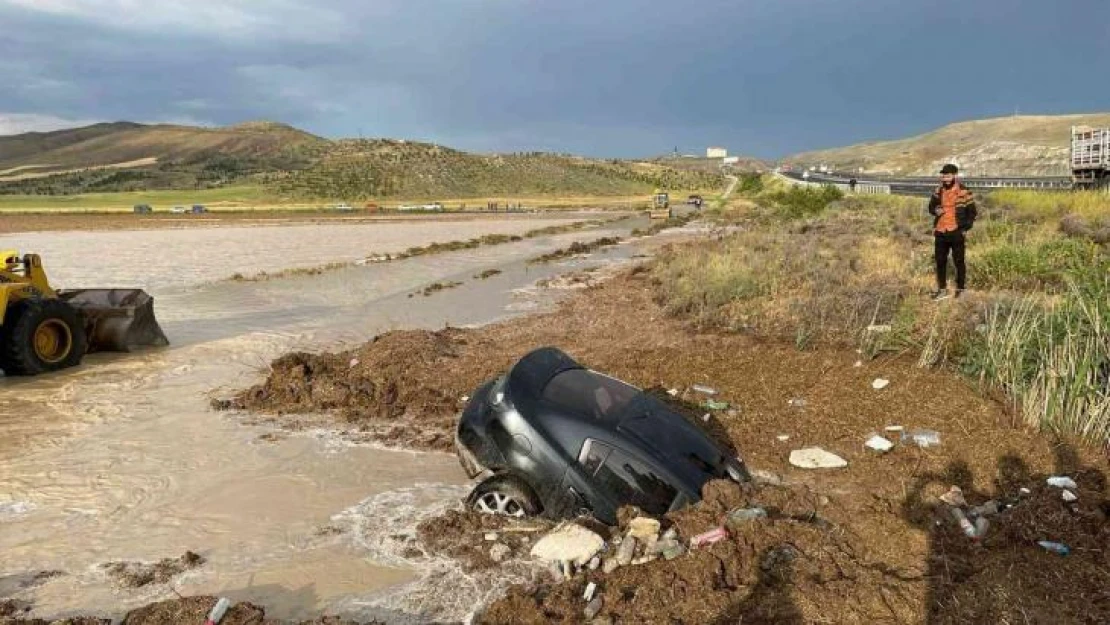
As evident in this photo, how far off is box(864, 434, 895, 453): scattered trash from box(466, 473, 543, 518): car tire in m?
3.36

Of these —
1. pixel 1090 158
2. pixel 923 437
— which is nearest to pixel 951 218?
pixel 923 437

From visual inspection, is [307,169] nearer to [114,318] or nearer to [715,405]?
[114,318]

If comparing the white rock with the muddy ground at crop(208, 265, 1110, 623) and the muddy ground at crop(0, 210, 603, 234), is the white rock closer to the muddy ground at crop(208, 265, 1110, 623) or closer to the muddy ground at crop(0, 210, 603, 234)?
the muddy ground at crop(208, 265, 1110, 623)

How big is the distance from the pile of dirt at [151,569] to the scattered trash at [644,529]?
3.10m

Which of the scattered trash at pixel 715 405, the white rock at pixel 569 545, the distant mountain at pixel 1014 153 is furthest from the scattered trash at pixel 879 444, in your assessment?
the distant mountain at pixel 1014 153

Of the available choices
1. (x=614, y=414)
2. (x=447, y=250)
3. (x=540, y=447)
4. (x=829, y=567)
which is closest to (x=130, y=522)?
(x=540, y=447)

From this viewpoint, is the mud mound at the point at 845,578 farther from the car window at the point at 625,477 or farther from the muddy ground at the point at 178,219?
the muddy ground at the point at 178,219

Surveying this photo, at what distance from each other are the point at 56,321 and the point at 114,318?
1271 millimetres

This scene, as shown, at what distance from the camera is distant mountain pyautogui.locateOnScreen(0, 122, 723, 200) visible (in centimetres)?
10031

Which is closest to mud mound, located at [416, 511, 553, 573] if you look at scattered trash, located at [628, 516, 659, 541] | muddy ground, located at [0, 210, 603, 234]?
scattered trash, located at [628, 516, 659, 541]

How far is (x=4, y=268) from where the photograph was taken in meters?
11.2

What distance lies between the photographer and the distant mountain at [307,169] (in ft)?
329

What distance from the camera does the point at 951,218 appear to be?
1194 cm

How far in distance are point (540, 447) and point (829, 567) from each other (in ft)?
6.53
